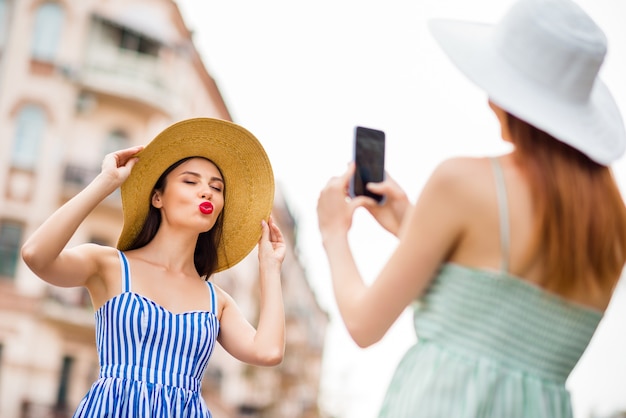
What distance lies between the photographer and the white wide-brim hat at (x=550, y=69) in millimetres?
2564

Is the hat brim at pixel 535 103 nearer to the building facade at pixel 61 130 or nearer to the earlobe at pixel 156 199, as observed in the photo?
the earlobe at pixel 156 199

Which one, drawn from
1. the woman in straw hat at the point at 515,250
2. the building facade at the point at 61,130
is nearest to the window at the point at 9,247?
the building facade at the point at 61,130

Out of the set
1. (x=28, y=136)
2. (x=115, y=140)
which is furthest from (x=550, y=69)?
(x=115, y=140)

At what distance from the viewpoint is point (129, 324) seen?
368 centimetres

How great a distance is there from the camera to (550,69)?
2.62m

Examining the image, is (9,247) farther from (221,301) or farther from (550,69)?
(550,69)

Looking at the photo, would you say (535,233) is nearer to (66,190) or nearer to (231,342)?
(231,342)

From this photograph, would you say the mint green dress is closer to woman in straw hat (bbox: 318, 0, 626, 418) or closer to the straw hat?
woman in straw hat (bbox: 318, 0, 626, 418)

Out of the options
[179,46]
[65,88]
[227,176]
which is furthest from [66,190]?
[227,176]

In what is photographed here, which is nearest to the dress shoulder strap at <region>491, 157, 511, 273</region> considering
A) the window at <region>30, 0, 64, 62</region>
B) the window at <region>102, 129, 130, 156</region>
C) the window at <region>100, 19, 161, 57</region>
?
the window at <region>30, 0, 64, 62</region>

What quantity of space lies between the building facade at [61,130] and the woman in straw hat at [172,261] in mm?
22945

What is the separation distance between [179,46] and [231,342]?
89.0 ft

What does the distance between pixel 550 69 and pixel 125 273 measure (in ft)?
5.85

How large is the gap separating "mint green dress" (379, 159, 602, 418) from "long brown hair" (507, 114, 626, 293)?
7 cm
